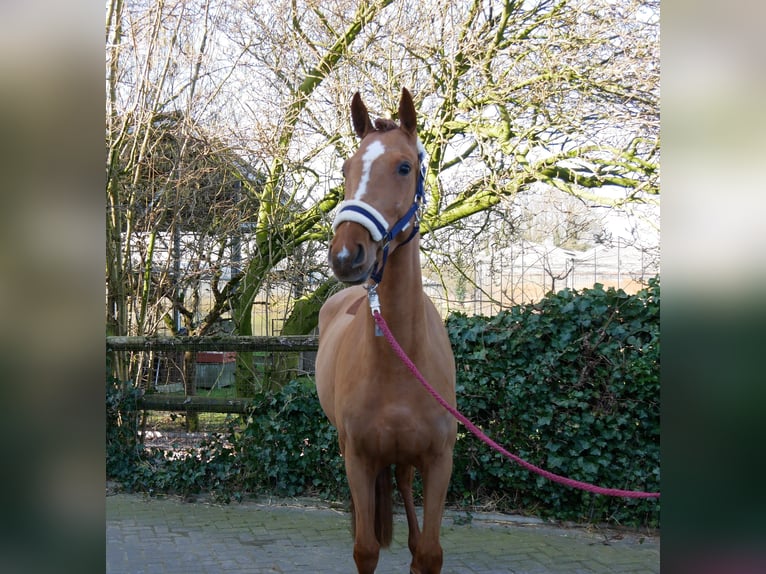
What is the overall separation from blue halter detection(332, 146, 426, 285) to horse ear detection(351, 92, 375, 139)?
326 millimetres

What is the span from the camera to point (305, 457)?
5543 millimetres

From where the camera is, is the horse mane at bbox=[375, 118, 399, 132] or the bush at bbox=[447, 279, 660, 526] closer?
the horse mane at bbox=[375, 118, 399, 132]

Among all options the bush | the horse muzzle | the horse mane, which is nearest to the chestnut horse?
the horse mane

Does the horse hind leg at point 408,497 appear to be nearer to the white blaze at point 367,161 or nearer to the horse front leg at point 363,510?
the horse front leg at point 363,510

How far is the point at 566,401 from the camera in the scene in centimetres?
477

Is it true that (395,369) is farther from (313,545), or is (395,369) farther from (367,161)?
(313,545)

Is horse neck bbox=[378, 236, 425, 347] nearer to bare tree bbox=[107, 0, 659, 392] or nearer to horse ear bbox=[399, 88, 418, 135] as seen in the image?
horse ear bbox=[399, 88, 418, 135]

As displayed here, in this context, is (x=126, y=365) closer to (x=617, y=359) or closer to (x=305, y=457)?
(x=305, y=457)

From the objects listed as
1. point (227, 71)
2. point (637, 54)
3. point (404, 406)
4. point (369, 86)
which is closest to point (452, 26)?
point (369, 86)

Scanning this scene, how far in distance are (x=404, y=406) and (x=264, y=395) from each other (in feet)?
10.1

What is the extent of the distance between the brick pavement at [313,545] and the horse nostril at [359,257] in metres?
2.57

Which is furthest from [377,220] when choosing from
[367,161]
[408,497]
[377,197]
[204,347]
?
[204,347]

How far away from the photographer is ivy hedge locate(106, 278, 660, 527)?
4715 mm
